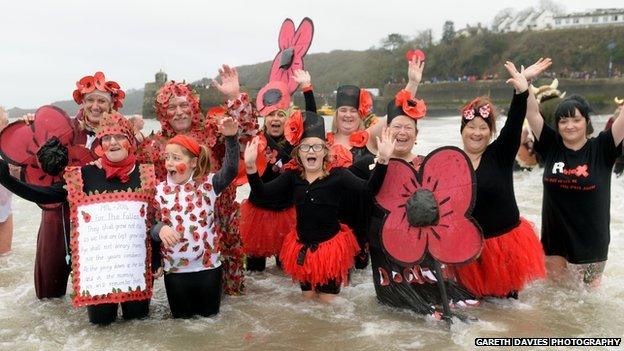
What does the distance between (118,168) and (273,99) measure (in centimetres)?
182

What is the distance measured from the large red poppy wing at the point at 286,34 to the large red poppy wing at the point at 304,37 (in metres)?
0.11

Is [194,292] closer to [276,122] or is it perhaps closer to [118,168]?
[118,168]

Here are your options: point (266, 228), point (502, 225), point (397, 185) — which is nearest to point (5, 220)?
point (266, 228)

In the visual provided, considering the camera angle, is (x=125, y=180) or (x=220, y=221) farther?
(x=220, y=221)

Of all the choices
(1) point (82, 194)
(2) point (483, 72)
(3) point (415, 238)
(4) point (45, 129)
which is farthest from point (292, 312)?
(2) point (483, 72)

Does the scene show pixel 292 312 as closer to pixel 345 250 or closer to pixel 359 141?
pixel 345 250

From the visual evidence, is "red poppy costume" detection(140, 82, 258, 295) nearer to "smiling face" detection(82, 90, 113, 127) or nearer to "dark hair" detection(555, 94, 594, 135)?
"smiling face" detection(82, 90, 113, 127)

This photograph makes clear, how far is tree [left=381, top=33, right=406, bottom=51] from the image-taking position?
86.7m

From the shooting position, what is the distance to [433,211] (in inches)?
143

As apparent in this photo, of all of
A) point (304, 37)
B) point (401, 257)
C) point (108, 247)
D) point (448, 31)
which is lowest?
point (401, 257)

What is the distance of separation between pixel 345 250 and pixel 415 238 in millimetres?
581

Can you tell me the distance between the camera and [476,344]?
134 inches

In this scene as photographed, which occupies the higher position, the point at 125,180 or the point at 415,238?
the point at 125,180

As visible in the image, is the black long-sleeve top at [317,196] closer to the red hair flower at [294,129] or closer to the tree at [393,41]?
the red hair flower at [294,129]
